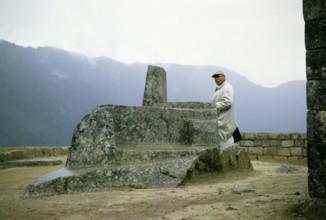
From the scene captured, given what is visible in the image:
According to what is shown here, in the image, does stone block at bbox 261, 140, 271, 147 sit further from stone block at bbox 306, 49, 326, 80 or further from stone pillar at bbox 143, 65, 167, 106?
stone block at bbox 306, 49, 326, 80

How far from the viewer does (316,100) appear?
2904 millimetres

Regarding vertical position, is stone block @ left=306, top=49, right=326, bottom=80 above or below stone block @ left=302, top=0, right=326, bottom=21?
below

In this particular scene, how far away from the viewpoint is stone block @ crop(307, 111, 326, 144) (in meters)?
2.84

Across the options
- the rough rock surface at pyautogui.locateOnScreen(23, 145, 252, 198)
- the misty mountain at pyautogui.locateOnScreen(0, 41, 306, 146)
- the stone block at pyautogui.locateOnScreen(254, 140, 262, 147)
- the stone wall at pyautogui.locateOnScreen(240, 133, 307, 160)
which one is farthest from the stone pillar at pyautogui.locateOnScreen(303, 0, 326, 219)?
the misty mountain at pyautogui.locateOnScreen(0, 41, 306, 146)

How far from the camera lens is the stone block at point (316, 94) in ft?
9.40

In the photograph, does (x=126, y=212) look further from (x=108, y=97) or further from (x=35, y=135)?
(x=108, y=97)

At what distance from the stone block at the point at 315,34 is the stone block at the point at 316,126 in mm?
590

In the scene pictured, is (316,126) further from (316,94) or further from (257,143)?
(257,143)

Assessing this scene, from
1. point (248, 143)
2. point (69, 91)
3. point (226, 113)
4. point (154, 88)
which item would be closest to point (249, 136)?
point (248, 143)

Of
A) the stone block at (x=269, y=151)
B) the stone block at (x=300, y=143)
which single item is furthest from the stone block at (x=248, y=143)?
the stone block at (x=300, y=143)

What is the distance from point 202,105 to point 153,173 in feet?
12.6

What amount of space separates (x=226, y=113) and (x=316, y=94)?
409cm

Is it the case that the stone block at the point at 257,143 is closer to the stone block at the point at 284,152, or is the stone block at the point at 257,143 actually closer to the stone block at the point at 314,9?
the stone block at the point at 284,152

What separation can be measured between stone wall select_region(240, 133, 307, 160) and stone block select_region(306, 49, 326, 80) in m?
9.38
